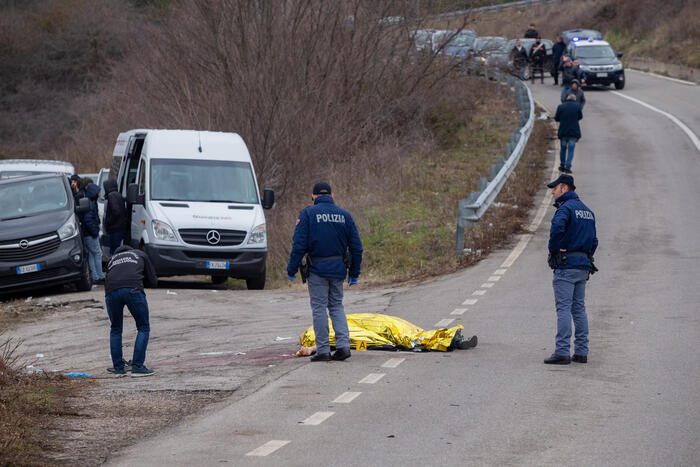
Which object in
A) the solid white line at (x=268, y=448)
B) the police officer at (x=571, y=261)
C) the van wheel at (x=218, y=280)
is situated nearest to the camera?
the solid white line at (x=268, y=448)

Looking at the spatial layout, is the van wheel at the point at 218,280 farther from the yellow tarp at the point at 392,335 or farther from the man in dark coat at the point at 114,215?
the yellow tarp at the point at 392,335

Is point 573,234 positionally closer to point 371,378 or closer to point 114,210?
point 371,378

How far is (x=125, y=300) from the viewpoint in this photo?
10.3 meters

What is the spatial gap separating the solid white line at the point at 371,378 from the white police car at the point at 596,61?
34.3 m

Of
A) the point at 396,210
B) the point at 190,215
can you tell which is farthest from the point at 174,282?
the point at 396,210

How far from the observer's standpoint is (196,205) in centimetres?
1745

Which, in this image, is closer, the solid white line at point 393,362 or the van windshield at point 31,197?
the solid white line at point 393,362

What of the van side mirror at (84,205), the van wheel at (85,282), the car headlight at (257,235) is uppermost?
the van side mirror at (84,205)

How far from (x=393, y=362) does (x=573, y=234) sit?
223cm

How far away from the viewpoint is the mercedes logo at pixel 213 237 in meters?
17.0

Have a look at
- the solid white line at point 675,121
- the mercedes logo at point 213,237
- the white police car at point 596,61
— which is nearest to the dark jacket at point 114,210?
the mercedes logo at point 213,237

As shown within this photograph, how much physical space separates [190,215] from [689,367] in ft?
31.9

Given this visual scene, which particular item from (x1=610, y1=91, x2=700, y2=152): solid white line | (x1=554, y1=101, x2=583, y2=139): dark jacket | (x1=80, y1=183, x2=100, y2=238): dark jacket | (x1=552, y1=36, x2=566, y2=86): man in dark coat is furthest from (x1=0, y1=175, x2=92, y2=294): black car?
(x1=552, y1=36, x2=566, y2=86): man in dark coat

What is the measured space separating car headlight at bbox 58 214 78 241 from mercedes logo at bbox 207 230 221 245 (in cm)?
237
